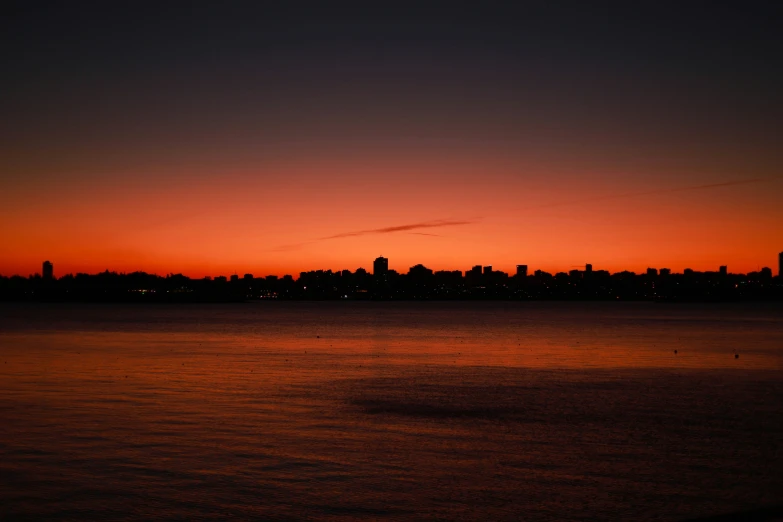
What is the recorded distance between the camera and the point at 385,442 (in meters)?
24.9

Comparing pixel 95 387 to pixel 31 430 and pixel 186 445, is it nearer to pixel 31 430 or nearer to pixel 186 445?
pixel 31 430

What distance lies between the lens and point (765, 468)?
843 inches

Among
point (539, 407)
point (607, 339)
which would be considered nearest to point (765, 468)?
point (539, 407)

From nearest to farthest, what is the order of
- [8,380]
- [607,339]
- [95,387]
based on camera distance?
[95,387] < [8,380] < [607,339]

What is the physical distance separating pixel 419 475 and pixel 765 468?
9.73 m

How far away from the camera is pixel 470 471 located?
20953 mm

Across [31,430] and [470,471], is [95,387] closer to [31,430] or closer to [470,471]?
[31,430]

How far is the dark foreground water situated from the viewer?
712 inches

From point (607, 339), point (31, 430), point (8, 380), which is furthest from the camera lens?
point (607, 339)

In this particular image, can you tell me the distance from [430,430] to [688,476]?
9.30 metres

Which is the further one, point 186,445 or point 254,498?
point 186,445

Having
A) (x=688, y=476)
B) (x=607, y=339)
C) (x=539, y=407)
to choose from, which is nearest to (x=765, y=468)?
(x=688, y=476)

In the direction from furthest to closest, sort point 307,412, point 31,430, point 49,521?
point 307,412, point 31,430, point 49,521

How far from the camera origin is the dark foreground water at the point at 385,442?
18.1m
